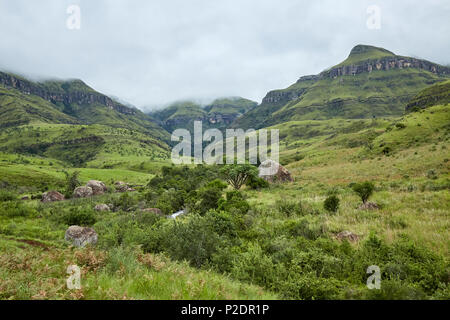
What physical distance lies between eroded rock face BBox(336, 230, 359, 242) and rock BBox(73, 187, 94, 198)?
62130 mm

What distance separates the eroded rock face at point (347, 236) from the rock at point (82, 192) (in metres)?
62.1

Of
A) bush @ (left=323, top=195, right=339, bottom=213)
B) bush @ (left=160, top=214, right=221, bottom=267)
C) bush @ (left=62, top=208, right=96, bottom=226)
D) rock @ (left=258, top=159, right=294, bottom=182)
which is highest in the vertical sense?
rock @ (left=258, top=159, right=294, bottom=182)

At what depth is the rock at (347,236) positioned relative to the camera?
1157cm

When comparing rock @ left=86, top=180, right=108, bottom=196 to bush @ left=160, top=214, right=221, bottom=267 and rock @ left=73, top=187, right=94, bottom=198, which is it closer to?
rock @ left=73, top=187, right=94, bottom=198

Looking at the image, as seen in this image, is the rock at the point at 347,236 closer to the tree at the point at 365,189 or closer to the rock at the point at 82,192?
the tree at the point at 365,189

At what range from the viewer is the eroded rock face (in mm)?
11538

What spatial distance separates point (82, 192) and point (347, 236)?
211 ft

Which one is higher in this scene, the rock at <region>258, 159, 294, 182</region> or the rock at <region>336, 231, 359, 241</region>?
the rock at <region>258, 159, 294, 182</region>
